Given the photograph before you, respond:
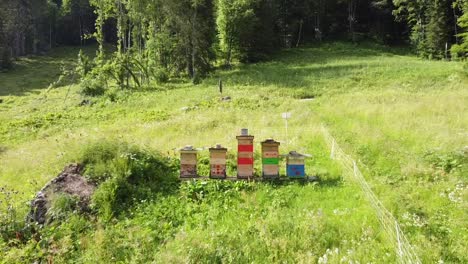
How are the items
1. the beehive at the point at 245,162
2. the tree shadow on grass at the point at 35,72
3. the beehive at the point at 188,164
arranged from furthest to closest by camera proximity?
the tree shadow on grass at the point at 35,72 < the beehive at the point at 188,164 < the beehive at the point at 245,162

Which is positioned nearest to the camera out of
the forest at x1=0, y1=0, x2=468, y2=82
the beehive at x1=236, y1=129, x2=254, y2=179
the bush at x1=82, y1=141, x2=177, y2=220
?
the bush at x1=82, y1=141, x2=177, y2=220

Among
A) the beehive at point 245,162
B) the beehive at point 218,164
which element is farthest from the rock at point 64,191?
the beehive at point 245,162

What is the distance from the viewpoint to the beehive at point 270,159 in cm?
1065

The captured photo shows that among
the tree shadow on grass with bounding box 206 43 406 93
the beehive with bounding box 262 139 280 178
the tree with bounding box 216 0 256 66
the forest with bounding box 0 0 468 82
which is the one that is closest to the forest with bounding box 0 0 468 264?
the beehive with bounding box 262 139 280 178

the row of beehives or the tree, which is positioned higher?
the tree

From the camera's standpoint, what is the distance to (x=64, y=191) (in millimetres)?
9797

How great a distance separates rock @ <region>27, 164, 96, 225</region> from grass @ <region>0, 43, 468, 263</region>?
774 mm

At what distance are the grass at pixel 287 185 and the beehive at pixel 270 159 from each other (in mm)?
583

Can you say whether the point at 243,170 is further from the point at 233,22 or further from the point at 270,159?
the point at 233,22

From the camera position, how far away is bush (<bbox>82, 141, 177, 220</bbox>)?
9.70 meters

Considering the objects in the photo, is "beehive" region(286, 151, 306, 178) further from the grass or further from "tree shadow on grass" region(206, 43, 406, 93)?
"tree shadow on grass" region(206, 43, 406, 93)

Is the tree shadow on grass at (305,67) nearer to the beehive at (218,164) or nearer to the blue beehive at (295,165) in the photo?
the blue beehive at (295,165)

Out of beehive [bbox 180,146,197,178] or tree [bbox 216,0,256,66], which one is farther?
tree [bbox 216,0,256,66]

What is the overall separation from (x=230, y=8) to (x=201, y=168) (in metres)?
34.6
